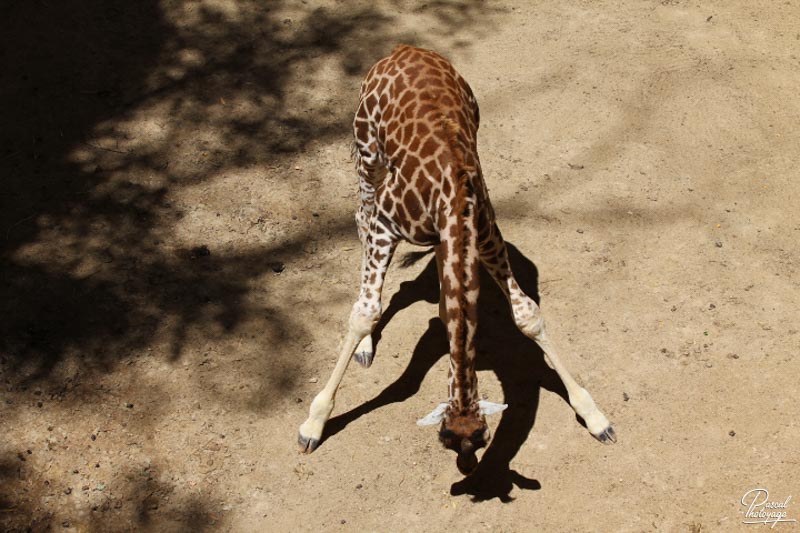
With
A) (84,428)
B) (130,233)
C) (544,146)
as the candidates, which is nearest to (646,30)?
(544,146)

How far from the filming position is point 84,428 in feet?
19.2

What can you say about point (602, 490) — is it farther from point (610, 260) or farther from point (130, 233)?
point (130, 233)

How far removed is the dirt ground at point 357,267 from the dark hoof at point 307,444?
9cm

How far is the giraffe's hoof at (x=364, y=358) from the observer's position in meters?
6.40

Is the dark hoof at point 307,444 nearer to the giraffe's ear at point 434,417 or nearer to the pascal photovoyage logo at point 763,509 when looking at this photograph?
the giraffe's ear at point 434,417

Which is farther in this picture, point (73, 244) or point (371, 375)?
point (73, 244)

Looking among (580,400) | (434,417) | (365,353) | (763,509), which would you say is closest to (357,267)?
(365,353)

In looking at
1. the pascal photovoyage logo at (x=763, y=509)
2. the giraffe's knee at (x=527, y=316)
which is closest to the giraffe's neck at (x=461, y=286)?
the giraffe's knee at (x=527, y=316)

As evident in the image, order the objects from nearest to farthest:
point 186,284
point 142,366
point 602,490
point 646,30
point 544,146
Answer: point 602,490 < point 142,366 < point 186,284 < point 544,146 < point 646,30

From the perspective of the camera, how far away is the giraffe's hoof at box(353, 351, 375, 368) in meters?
6.40

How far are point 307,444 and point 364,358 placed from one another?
892mm

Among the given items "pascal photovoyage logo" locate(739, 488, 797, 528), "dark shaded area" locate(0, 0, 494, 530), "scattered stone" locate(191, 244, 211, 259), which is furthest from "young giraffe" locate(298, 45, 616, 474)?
"scattered stone" locate(191, 244, 211, 259)

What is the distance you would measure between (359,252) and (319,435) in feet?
6.15

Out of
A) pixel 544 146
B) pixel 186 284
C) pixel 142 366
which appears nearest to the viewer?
pixel 142 366
